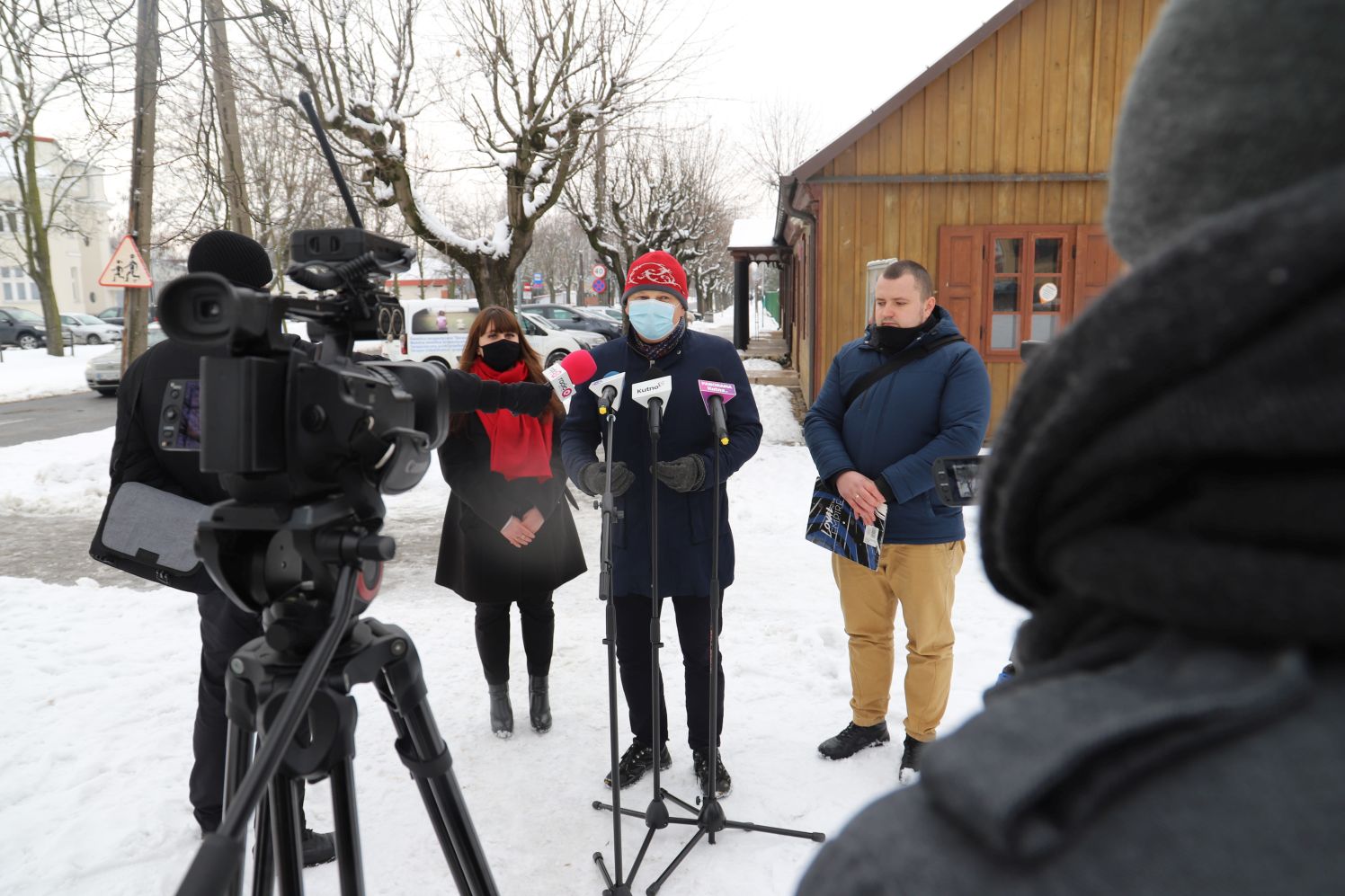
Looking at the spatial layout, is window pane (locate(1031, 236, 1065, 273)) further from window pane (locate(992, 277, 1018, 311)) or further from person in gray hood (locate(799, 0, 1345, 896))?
person in gray hood (locate(799, 0, 1345, 896))

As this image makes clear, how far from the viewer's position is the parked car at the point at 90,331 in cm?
3472

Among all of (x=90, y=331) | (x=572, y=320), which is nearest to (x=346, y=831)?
(x=572, y=320)

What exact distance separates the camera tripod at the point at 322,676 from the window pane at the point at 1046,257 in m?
10.1

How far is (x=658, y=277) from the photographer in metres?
3.55

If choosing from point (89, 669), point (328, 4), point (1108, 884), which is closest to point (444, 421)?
point (1108, 884)

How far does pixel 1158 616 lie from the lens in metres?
0.52

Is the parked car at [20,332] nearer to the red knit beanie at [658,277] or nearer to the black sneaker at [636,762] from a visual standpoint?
the red knit beanie at [658,277]

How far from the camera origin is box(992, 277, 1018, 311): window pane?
10.3 metres

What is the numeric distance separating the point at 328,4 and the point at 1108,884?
1397 cm

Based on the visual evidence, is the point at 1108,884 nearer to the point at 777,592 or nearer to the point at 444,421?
the point at 444,421

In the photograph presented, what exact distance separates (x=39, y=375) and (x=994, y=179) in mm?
23693

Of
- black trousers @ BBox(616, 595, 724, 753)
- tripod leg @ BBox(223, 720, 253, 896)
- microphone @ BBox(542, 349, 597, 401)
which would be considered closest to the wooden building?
black trousers @ BBox(616, 595, 724, 753)

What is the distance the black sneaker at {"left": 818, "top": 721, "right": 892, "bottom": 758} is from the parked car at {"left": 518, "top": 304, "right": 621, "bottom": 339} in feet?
80.0

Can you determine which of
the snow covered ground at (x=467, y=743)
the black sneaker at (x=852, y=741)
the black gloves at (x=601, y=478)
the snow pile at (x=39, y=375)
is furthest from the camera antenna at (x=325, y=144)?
the snow pile at (x=39, y=375)
